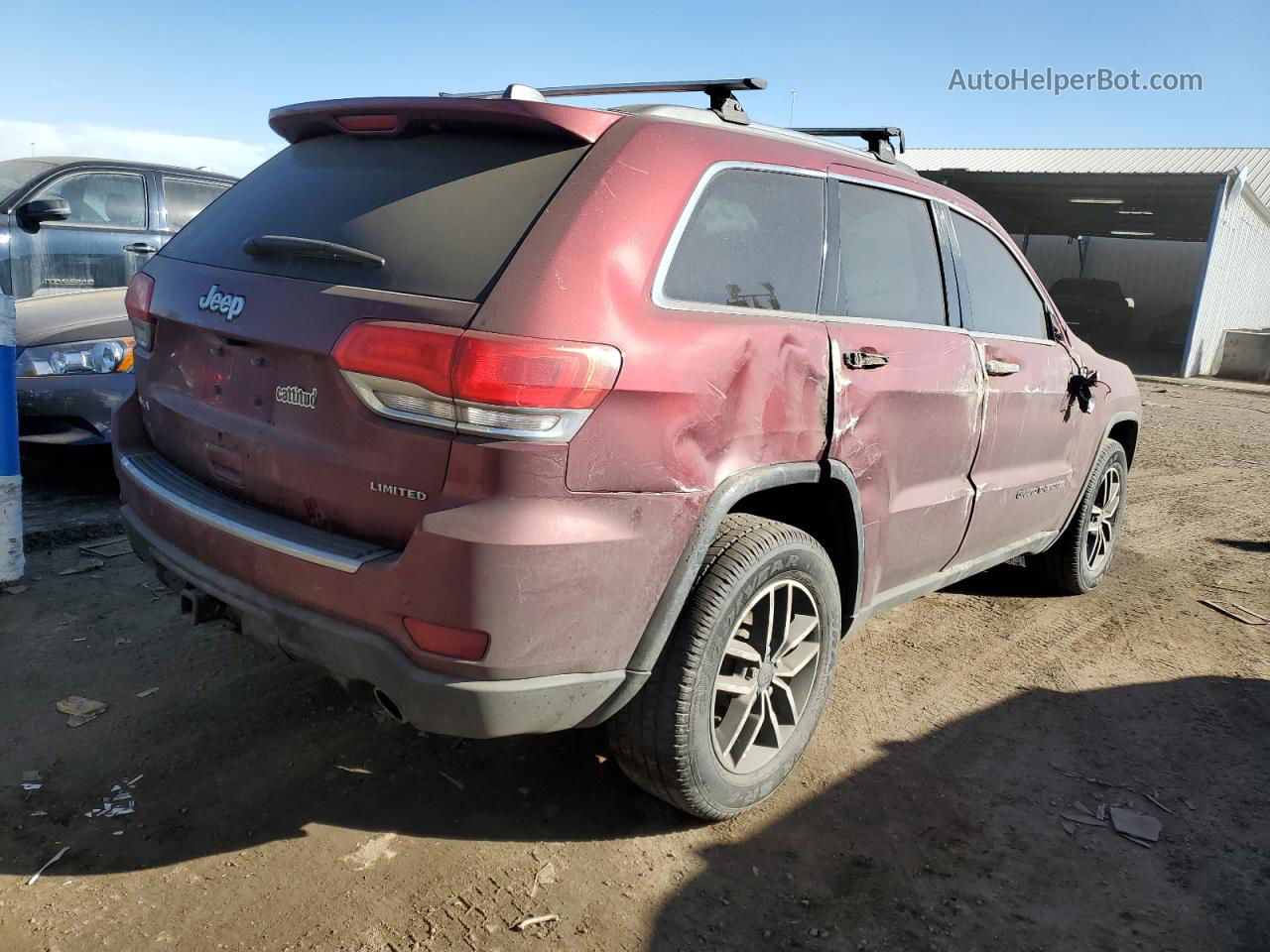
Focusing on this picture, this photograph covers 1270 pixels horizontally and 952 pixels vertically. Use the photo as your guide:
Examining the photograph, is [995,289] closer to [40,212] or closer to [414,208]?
[414,208]

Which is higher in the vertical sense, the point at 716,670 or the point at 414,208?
the point at 414,208

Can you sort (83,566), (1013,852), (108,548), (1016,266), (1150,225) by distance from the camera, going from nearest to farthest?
(1013,852)
(1016,266)
(83,566)
(108,548)
(1150,225)

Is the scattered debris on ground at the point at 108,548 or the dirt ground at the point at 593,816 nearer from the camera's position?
the dirt ground at the point at 593,816

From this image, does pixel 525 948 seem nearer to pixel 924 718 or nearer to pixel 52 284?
pixel 924 718

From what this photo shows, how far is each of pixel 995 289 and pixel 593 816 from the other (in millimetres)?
2572

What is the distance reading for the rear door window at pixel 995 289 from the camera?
3.72 metres

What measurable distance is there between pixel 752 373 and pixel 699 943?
4.59 ft

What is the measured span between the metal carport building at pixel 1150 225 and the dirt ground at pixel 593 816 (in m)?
18.0

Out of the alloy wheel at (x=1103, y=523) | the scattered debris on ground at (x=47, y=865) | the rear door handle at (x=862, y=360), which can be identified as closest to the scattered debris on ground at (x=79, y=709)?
the scattered debris on ground at (x=47, y=865)

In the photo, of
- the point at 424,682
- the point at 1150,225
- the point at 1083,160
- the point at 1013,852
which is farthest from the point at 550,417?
the point at 1150,225

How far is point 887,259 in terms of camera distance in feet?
10.6

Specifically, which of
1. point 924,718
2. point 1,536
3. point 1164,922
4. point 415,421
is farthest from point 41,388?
point 1164,922

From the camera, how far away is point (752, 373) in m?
2.51

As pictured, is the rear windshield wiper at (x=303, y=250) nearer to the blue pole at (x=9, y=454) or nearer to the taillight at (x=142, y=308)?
the taillight at (x=142, y=308)
